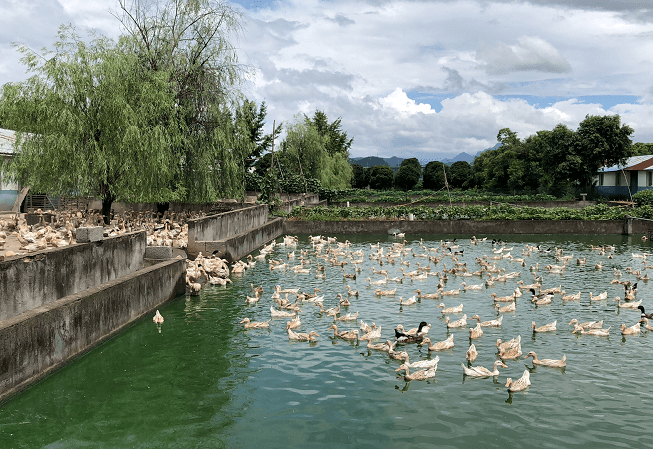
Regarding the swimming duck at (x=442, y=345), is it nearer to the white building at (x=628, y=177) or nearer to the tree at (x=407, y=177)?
the white building at (x=628, y=177)

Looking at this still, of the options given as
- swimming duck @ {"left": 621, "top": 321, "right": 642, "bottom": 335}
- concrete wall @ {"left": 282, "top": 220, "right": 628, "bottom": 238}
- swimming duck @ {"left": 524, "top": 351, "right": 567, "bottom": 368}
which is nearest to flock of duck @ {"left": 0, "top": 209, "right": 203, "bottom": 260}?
concrete wall @ {"left": 282, "top": 220, "right": 628, "bottom": 238}

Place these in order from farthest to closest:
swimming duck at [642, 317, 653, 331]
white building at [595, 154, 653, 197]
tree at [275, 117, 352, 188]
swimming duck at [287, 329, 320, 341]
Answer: tree at [275, 117, 352, 188], white building at [595, 154, 653, 197], swimming duck at [642, 317, 653, 331], swimming duck at [287, 329, 320, 341]

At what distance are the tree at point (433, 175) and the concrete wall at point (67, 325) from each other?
89.9m

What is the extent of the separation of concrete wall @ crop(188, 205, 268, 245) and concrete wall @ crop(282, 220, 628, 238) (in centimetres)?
579

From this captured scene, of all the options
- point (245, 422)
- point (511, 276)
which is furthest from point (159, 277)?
point (511, 276)

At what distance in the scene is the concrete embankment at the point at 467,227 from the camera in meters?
38.6

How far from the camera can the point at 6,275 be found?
35.8ft

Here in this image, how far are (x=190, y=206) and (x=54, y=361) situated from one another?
24013 mm

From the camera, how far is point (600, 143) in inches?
2387

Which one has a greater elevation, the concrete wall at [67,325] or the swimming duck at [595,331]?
the concrete wall at [67,325]

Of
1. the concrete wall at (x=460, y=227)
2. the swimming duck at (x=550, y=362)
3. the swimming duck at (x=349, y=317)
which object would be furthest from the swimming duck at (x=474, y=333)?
→ the concrete wall at (x=460, y=227)

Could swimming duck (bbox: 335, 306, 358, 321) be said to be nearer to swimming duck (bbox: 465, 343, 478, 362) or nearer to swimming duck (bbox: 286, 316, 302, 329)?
swimming duck (bbox: 286, 316, 302, 329)

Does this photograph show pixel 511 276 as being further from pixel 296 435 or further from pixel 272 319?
Answer: pixel 296 435

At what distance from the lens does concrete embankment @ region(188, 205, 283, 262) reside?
2239 cm
